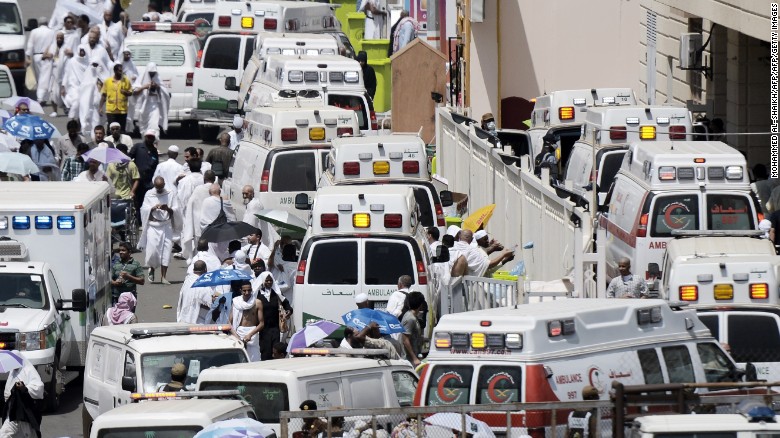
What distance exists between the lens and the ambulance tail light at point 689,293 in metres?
16.9

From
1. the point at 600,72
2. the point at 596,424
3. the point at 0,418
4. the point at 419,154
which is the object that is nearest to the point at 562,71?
the point at 600,72

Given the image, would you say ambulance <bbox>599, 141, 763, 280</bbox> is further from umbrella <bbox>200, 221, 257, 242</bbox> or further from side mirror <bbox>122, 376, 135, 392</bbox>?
side mirror <bbox>122, 376, 135, 392</bbox>

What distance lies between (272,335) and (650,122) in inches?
314

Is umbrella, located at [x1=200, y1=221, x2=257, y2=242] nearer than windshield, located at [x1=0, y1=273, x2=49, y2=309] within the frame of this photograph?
No

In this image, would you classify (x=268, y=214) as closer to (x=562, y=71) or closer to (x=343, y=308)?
(x=343, y=308)

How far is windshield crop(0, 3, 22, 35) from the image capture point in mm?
39812

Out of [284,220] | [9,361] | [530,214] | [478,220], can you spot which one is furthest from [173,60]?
[9,361]

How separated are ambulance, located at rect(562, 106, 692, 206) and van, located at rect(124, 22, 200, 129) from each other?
12.5m

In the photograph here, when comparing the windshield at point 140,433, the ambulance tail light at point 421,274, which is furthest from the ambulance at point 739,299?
the windshield at point 140,433

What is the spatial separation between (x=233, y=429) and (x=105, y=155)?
14916mm

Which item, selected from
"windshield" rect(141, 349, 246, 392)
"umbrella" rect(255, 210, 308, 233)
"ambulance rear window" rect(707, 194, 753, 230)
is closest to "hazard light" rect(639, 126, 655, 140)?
"ambulance rear window" rect(707, 194, 753, 230)

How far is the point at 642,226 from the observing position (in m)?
20.8

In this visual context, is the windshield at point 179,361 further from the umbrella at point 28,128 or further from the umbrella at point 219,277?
the umbrella at point 28,128

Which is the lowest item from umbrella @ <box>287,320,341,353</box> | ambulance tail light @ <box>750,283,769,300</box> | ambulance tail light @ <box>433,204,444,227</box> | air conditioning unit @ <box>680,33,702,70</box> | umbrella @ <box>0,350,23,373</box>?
umbrella @ <box>0,350,23,373</box>
